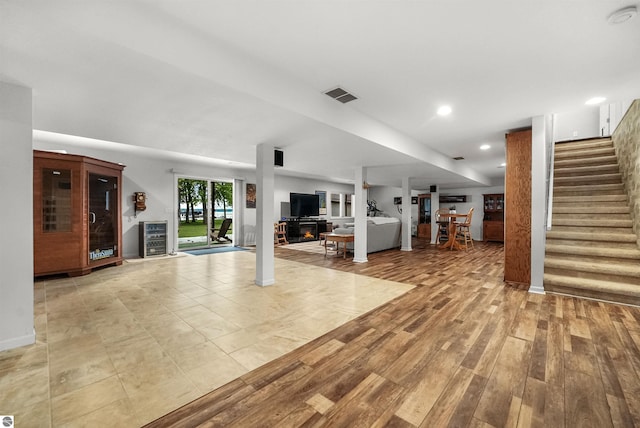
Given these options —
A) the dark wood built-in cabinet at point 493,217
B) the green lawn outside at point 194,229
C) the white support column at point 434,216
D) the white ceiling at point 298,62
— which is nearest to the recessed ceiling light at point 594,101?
the white ceiling at point 298,62

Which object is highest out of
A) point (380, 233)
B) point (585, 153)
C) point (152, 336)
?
point (585, 153)

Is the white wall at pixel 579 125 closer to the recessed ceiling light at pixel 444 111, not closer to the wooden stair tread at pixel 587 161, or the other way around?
the wooden stair tread at pixel 587 161

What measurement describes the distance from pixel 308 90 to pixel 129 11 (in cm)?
153

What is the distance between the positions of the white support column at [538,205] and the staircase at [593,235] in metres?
0.19

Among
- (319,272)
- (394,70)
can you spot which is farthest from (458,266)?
(394,70)

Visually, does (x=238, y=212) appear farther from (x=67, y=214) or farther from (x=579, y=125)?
(x=579, y=125)

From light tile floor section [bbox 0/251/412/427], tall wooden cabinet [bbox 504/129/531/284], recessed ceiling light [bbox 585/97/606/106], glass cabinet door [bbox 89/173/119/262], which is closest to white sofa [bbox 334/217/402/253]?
light tile floor section [bbox 0/251/412/427]

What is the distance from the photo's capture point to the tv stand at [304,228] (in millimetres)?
9719

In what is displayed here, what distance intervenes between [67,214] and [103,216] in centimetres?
91

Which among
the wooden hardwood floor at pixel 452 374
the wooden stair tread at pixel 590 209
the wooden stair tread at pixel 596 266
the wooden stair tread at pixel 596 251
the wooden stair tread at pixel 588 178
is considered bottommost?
the wooden hardwood floor at pixel 452 374

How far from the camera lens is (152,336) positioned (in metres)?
2.32

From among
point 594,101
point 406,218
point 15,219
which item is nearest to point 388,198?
point 406,218

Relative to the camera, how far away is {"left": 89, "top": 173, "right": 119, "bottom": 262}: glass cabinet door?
4918mm

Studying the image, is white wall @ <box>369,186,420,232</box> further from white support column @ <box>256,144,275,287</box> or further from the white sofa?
white support column @ <box>256,144,275,287</box>
